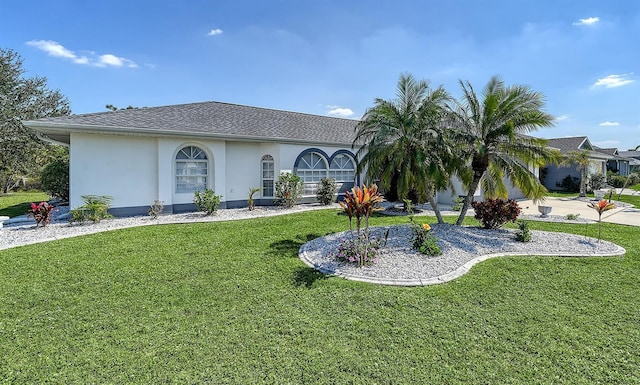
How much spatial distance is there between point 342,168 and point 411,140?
9552mm

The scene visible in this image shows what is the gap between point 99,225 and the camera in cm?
1159

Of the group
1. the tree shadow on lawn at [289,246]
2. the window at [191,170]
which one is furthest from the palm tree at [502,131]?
the window at [191,170]

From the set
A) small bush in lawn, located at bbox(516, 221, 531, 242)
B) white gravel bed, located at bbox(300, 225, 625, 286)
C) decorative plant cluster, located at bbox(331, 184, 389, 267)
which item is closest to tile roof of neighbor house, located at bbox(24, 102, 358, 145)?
white gravel bed, located at bbox(300, 225, 625, 286)

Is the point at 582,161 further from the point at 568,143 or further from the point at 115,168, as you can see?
the point at 115,168

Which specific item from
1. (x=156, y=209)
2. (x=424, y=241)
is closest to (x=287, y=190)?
(x=156, y=209)

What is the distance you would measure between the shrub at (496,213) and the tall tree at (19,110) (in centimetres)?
3427

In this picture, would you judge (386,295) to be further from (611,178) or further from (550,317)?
(611,178)

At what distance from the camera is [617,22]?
1139 cm

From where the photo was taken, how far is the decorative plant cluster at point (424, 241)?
7858 millimetres

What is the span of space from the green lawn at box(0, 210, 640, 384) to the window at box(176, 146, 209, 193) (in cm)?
732

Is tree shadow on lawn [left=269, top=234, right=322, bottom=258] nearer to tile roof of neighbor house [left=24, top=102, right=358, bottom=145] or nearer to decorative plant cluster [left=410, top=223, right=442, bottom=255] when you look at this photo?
decorative plant cluster [left=410, top=223, right=442, bottom=255]

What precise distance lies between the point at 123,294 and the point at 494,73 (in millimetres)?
12645

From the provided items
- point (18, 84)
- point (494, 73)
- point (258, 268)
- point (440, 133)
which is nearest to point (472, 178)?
→ point (440, 133)

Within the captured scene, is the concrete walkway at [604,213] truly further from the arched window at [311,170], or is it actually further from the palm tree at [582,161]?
the arched window at [311,170]
